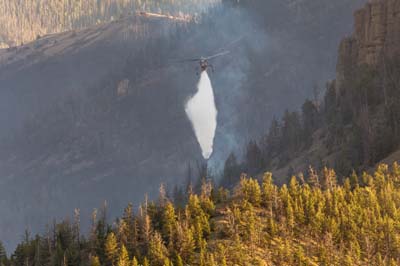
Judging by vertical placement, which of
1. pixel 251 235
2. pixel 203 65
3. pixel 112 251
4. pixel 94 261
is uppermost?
pixel 203 65

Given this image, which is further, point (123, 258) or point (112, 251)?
point (112, 251)

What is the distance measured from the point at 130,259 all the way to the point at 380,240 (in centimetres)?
3746

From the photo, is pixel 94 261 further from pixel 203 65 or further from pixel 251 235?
pixel 203 65

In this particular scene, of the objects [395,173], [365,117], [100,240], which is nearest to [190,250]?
[100,240]

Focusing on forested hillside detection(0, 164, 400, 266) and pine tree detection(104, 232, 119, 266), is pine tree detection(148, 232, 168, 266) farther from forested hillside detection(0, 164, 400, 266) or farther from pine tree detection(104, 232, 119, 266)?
pine tree detection(104, 232, 119, 266)

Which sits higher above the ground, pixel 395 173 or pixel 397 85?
pixel 397 85

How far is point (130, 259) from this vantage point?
101000mm

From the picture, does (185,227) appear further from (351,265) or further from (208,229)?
(351,265)

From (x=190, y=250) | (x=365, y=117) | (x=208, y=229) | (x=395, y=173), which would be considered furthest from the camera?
(x=365, y=117)

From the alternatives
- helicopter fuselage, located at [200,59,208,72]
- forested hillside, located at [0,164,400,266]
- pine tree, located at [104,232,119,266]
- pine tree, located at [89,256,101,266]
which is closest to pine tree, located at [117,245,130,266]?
forested hillside, located at [0,164,400,266]

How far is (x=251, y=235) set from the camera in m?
99.8

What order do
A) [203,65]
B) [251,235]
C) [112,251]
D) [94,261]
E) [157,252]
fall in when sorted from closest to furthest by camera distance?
[157,252], [251,235], [94,261], [112,251], [203,65]

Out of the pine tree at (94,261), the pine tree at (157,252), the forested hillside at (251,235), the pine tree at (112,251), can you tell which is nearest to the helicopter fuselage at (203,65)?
the forested hillside at (251,235)

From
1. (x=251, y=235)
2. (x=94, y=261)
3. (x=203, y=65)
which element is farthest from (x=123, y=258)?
(x=203, y=65)
